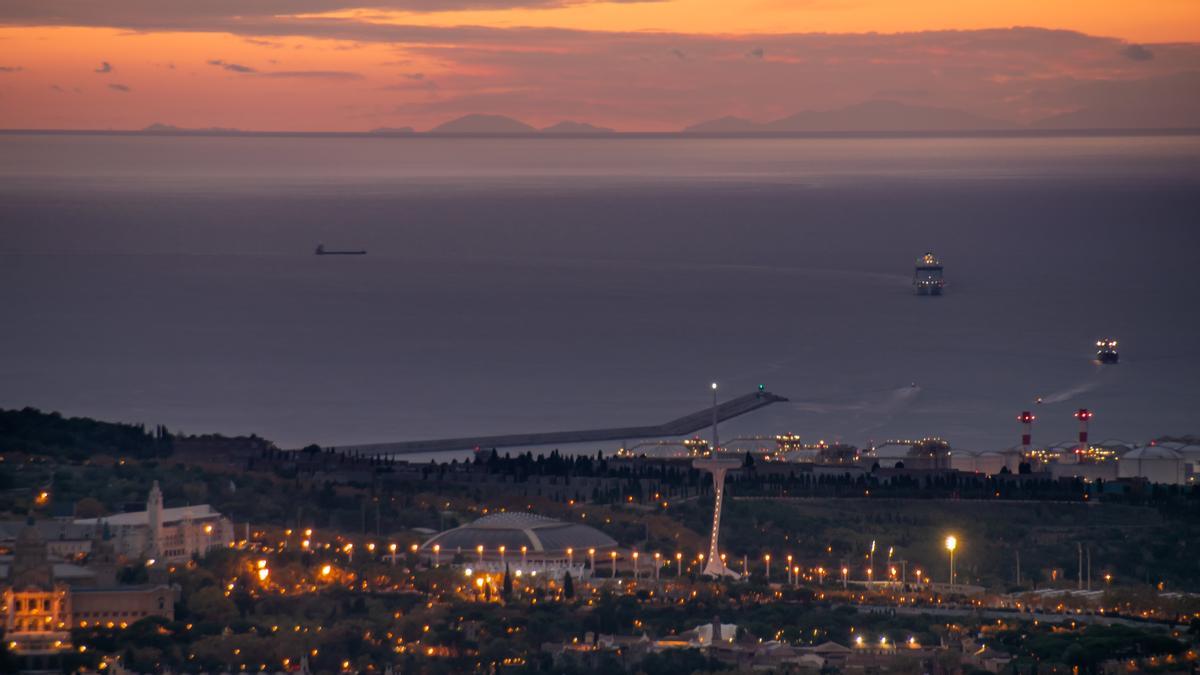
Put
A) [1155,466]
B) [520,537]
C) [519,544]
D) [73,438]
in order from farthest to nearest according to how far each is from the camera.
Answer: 1. [1155,466]
2. [73,438]
3. [520,537]
4. [519,544]

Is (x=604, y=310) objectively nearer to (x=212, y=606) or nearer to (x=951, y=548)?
(x=951, y=548)

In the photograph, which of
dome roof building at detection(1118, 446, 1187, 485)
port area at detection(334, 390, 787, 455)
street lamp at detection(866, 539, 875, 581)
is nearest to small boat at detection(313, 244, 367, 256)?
port area at detection(334, 390, 787, 455)

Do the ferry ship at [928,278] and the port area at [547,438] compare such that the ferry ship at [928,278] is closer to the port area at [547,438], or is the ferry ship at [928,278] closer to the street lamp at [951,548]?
the port area at [547,438]

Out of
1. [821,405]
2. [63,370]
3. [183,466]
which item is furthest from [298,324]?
[183,466]

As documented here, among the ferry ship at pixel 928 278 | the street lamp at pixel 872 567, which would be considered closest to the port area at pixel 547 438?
the street lamp at pixel 872 567

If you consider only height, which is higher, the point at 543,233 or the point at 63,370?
the point at 543,233

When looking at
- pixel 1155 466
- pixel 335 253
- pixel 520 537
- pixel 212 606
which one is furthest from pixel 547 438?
pixel 335 253

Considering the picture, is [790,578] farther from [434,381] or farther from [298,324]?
[298,324]
